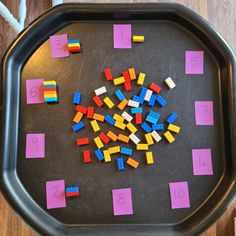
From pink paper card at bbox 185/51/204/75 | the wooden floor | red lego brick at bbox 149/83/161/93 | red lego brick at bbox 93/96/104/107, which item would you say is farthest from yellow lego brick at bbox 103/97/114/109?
the wooden floor

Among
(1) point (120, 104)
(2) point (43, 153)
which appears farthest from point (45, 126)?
(1) point (120, 104)

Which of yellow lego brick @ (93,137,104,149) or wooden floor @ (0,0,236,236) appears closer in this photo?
yellow lego brick @ (93,137,104,149)

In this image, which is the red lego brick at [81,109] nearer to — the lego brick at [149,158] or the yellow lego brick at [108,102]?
the yellow lego brick at [108,102]

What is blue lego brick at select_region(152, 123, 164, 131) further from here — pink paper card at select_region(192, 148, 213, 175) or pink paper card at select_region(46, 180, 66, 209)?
pink paper card at select_region(46, 180, 66, 209)

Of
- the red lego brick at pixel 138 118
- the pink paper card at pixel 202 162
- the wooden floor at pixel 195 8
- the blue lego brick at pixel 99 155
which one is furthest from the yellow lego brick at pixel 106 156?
the wooden floor at pixel 195 8

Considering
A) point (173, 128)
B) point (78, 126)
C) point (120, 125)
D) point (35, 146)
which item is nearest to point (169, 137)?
point (173, 128)

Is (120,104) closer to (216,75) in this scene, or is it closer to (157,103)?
(157,103)
